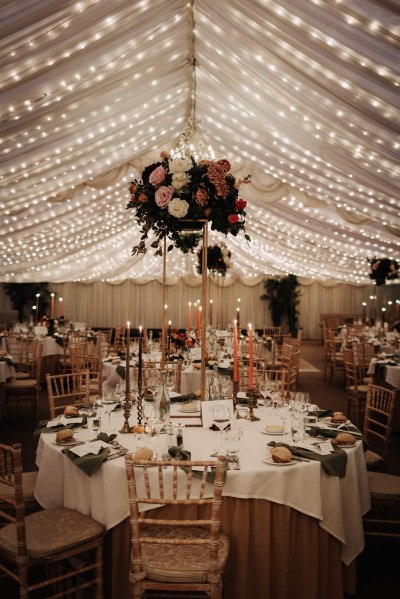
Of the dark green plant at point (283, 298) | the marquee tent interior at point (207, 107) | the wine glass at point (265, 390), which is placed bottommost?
the wine glass at point (265, 390)

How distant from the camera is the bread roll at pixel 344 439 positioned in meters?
3.05

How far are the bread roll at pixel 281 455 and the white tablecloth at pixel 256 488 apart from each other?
4 cm

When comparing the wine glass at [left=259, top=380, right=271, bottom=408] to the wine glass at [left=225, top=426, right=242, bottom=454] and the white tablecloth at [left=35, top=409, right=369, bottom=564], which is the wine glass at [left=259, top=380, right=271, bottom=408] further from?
the wine glass at [left=225, top=426, right=242, bottom=454]

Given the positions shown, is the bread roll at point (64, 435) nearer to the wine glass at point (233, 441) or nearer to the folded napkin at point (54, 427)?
the folded napkin at point (54, 427)

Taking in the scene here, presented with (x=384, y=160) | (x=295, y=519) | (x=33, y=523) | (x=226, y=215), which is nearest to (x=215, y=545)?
(x=295, y=519)

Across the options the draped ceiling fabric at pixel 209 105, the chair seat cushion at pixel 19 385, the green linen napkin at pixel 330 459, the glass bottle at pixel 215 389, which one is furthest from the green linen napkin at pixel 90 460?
the chair seat cushion at pixel 19 385

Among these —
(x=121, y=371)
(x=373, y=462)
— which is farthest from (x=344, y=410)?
(x=373, y=462)

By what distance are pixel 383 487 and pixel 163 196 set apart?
90.1 inches

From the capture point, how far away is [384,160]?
474cm

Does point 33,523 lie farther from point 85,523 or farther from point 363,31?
point 363,31

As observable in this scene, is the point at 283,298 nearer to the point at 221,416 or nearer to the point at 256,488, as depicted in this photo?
the point at 221,416

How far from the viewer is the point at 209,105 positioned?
20.6 feet

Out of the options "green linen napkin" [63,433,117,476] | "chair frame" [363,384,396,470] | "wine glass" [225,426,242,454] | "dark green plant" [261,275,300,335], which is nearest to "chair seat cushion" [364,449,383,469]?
"chair frame" [363,384,396,470]

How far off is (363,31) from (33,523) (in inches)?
130
